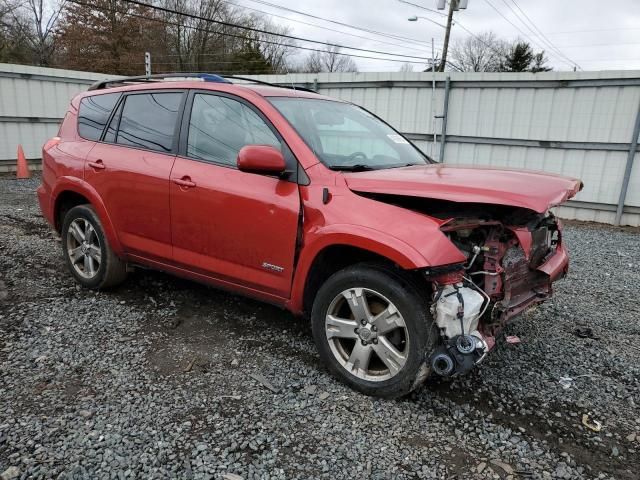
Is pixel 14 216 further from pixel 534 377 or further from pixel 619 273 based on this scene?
pixel 619 273

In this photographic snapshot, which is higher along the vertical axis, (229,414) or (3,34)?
(3,34)

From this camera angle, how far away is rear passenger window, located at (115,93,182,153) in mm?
3697

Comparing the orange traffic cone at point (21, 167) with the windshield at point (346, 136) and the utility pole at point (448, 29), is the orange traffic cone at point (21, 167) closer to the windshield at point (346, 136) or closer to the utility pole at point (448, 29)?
the windshield at point (346, 136)

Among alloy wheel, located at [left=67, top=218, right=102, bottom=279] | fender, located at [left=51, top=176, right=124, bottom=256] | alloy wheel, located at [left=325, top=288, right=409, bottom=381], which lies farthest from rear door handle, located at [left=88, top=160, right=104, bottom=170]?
alloy wheel, located at [left=325, top=288, right=409, bottom=381]

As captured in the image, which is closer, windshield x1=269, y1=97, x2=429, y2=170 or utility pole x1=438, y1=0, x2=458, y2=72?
windshield x1=269, y1=97, x2=429, y2=170

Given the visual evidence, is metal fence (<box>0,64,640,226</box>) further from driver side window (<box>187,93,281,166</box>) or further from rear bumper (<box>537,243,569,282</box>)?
driver side window (<box>187,93,281,166</box>)

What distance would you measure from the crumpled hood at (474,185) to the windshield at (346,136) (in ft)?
0.90

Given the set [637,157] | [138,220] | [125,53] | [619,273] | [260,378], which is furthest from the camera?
[125,53]

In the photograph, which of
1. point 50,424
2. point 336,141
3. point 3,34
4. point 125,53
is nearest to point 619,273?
point 336,141

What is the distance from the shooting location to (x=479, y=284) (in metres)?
2.75

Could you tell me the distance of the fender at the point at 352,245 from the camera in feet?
8.34

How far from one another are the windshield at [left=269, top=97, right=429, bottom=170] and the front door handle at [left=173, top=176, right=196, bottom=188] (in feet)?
2.66

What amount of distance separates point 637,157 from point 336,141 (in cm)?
732

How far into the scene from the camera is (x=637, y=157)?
834cm
